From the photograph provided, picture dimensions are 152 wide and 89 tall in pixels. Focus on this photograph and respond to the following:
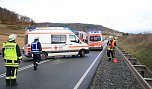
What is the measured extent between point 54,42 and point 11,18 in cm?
9352

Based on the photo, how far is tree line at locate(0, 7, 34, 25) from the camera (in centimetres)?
11144

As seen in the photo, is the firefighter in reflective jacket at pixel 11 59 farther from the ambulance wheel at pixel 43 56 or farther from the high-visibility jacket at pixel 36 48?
the ambulance wheel at pixel 43 56

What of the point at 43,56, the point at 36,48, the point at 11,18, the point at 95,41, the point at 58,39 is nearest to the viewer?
the point at 36,48

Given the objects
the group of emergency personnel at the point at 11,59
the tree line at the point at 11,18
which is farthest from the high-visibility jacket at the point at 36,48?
the tree line at the point at 11,18

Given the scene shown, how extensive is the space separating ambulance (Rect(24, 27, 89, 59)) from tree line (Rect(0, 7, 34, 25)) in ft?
283

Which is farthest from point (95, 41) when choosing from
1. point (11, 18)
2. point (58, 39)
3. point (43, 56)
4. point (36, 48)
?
point (11, 18)

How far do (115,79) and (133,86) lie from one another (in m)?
1.88

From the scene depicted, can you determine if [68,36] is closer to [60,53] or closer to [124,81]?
[60,53]

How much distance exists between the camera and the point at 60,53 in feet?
79.2

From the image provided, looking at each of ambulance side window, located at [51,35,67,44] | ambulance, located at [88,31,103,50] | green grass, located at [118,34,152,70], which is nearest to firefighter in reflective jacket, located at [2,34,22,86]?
green grass, located at [118,34,152,70]

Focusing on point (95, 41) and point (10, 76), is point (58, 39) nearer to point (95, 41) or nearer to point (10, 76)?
point (95, 41)

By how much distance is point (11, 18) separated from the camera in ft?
375

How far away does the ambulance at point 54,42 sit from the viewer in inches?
917

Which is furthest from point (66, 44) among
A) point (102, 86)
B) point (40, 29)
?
point (102, 86)
